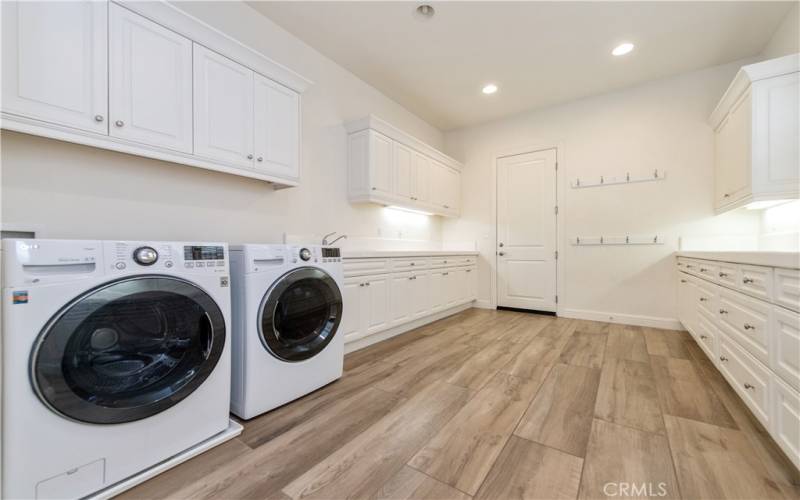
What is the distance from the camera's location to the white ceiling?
243 cm

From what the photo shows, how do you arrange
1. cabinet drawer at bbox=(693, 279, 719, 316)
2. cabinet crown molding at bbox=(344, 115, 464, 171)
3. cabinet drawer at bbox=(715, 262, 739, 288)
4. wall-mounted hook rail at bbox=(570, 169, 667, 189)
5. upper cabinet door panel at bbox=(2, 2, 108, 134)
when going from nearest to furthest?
1. upper cabinet door panel at bbox=(2, 2, 108, 134)
2. cabinet drawer at bbox=(715, 262, 739, 288)
3. cabinet drawer at bbox=(693, 279, 719, 316)
4. cabinet crown molding at bbox=(344, 115, 464, 171)
5. wall-mounted hook rail at bbox=(570, 169, 667, 189)

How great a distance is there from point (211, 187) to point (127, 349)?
1253mm

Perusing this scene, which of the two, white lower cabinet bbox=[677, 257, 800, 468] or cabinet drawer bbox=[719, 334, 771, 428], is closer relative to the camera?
white lower cabinet bbox=[677, 257, 800, 468]

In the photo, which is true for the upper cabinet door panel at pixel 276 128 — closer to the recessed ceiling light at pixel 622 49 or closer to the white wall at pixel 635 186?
the recessed ceiling light at pixel 622 49

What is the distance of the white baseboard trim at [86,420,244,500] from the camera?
1.15m

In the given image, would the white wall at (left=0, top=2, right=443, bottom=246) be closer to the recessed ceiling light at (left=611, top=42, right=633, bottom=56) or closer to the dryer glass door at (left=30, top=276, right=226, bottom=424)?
the dryer glass door at (left=30, top=276, right=226, bottom=424)

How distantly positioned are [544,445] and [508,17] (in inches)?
116

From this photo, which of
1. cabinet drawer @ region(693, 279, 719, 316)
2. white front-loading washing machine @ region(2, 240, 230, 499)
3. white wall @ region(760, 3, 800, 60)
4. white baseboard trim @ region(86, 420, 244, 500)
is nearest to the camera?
white front-loading washing machine @ region(2, 240, 230, 499)

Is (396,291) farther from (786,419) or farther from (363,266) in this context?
(786,419)

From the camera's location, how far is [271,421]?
1638 mm

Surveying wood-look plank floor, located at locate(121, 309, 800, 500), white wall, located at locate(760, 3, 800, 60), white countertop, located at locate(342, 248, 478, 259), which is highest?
white wall, located at locate(760, 3, 800, 60)

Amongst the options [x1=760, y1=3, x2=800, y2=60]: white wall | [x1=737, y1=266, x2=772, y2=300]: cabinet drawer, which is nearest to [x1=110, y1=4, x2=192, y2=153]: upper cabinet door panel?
[x1=737, y1=266, x2=772, y2=300]: cabinet drawer

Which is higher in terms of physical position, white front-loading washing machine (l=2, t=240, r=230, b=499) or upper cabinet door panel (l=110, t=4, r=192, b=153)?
upper cabinet door panel (l=110, t=4, r=192, b=153)

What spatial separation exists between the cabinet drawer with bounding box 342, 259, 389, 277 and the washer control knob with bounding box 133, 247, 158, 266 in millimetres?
1287
